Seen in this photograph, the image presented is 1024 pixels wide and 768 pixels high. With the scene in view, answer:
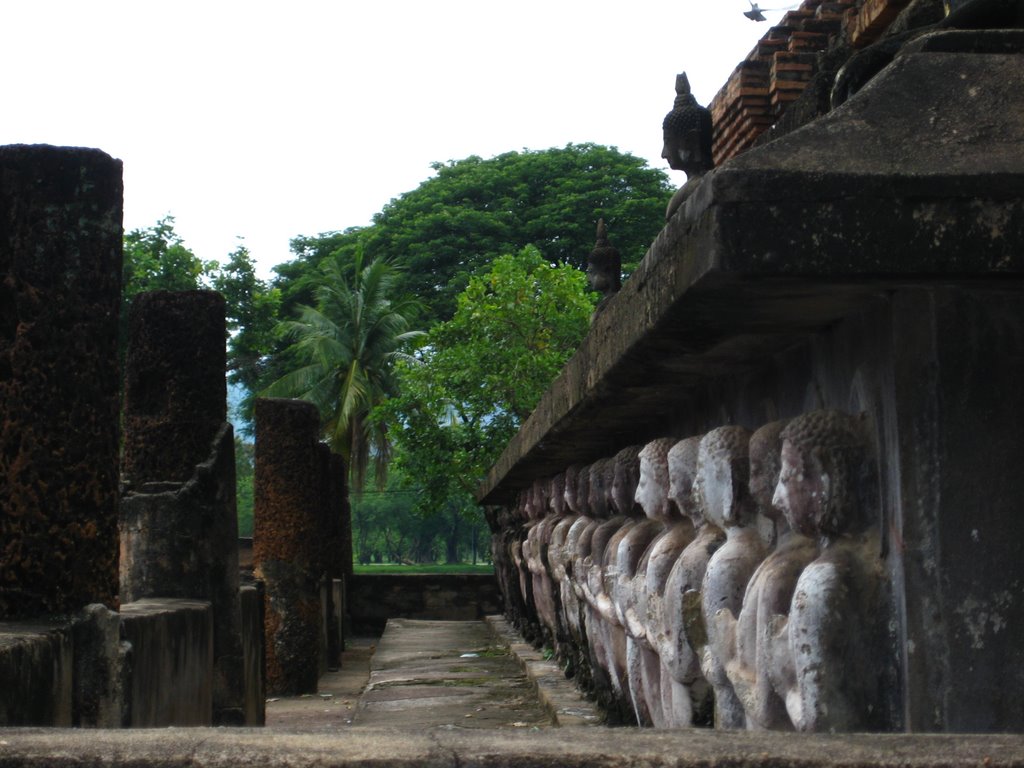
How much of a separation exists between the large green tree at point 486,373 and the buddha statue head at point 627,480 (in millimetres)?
14127

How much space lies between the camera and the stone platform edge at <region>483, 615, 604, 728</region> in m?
6.68

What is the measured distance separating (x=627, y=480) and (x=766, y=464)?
2.38 meters

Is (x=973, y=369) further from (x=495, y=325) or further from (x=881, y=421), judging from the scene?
(x=495, y=325)

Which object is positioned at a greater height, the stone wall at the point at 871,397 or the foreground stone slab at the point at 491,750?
the stone wall at the point at 871,397

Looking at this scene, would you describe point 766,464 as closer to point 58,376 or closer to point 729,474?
point 729,474

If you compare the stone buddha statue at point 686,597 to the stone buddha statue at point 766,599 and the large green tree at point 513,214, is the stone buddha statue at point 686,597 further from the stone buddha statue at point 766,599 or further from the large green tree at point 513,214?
the large green tree at point 513,214

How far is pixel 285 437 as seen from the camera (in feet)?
42.4

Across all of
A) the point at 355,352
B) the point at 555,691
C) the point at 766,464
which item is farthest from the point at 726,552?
the point at 355,352

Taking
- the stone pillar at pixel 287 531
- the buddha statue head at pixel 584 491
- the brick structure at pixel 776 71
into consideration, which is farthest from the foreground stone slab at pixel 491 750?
the stone pillar at pixel 287 531

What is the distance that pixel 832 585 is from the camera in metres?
3.12

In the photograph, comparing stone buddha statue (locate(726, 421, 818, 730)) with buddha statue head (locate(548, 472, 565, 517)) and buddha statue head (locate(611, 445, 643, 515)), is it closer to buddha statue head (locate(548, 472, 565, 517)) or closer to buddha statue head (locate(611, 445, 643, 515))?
buddha statue head (locate(611, 445, 643, 515))

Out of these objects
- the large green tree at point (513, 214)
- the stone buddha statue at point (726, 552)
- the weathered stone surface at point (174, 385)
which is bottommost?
the stone buddha statue at point (726, 552)

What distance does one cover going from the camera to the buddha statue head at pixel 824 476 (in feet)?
10.7

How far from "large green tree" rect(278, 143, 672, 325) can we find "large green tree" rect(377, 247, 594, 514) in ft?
28.6
